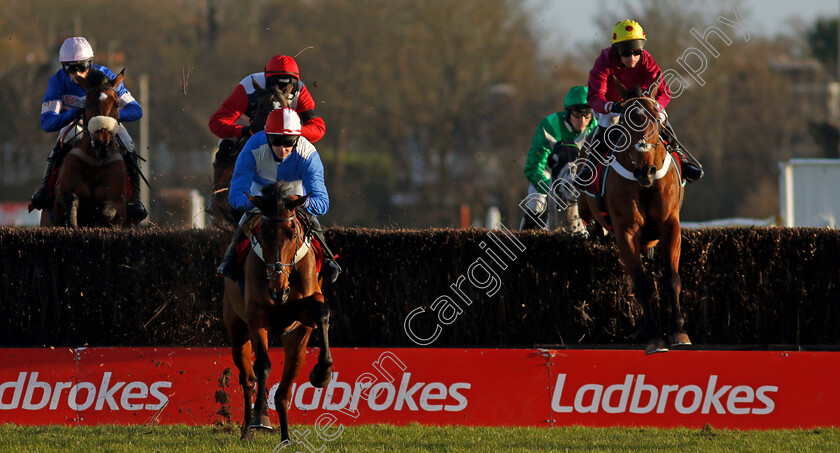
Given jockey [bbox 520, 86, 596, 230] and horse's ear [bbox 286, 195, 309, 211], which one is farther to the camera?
jockey [bbox 520, 86, 596, 230]

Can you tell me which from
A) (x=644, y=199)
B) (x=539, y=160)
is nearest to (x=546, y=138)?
(x=539, y=160)

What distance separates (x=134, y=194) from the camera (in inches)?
375

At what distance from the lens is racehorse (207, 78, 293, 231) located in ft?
26.2

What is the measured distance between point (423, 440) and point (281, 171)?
1935mm

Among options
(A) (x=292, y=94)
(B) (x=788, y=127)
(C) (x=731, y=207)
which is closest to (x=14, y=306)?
(A) (x=292, y=94)

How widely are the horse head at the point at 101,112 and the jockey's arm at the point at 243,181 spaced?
288cm

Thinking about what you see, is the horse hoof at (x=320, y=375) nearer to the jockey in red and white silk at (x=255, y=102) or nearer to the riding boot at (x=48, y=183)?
the jockey in red and white silk at (x=255, y=102)

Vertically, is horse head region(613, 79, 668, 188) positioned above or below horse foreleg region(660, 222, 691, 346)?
above

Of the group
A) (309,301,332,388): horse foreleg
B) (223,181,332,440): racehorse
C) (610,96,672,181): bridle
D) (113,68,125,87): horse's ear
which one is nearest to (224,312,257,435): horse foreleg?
(223,181,332,440): racehorse

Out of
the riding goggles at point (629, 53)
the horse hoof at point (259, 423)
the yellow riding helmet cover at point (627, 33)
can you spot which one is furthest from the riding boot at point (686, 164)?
the horse hoof at point (259, 423)

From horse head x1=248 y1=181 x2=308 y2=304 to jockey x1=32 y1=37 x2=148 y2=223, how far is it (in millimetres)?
3920

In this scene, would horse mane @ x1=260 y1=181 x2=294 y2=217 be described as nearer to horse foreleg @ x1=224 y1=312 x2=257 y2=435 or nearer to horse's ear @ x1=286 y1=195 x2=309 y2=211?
horse's ear @ x1=286 y1=195 x2=309 y2=211

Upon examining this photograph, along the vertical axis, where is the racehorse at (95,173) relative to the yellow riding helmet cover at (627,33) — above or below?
below

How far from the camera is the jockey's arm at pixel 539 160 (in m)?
10.1
